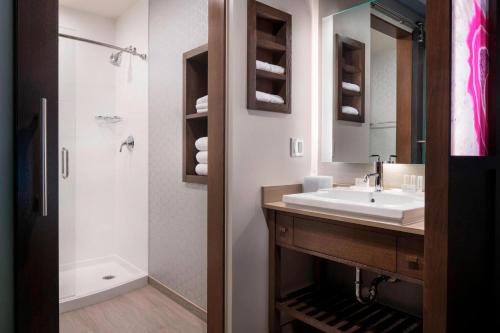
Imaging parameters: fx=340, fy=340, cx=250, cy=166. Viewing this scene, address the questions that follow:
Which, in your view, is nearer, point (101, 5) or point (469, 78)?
point (469, 78)

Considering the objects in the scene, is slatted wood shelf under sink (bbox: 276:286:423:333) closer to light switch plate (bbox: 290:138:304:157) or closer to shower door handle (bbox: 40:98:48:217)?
light switch plate (bbox: 290:138:304:157)

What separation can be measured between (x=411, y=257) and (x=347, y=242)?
283mm

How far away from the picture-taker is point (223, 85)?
1.73 m

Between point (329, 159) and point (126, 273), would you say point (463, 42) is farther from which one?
point (126, 273)

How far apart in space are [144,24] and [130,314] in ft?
7.58

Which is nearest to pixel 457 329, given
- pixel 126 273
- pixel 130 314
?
pixel 130 314

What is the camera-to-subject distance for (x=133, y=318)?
90.2 inches

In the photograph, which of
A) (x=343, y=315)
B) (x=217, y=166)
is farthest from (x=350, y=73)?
(x=343, y=315)

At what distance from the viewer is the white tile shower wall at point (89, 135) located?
3.07 meters

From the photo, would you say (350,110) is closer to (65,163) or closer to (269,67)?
(269,67)

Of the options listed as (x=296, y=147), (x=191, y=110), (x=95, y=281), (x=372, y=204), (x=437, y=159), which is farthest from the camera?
(x=95, y=281)

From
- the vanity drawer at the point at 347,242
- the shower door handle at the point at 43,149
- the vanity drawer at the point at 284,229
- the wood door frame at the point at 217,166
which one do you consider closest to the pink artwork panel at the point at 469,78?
the vanity drawer at the point at 347,242

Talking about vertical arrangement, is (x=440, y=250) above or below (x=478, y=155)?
below

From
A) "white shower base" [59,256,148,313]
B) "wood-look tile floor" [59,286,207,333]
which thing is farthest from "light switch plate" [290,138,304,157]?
"white shower base" [59,256,148,313]
